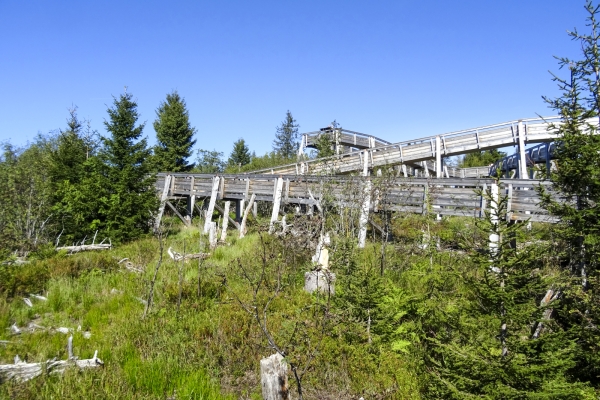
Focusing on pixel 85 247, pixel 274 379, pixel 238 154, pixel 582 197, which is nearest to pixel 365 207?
pixel 582 197

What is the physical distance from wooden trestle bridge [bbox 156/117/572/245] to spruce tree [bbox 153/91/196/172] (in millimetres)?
9552

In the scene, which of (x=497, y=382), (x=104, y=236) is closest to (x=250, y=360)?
(x=497, y=382)

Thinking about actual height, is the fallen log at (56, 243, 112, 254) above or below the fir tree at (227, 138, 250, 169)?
below

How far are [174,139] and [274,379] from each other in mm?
28734

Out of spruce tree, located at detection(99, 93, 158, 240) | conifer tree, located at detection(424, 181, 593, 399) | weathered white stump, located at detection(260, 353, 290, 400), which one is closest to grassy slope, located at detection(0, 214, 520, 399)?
weathered white stump, located at detection(260, 353, 290, 400)

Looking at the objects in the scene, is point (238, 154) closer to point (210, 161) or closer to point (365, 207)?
point (210, 161)

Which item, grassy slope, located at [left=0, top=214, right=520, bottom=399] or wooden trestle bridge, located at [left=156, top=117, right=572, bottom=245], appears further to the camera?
wooden trestle bridge, located at [left=156, top=117, right=572, bottom=245]

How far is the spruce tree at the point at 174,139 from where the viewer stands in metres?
28.8

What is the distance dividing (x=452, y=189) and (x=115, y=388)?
28.9 feet

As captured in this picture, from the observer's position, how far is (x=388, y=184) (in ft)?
30.5

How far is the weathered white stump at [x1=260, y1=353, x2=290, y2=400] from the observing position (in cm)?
308

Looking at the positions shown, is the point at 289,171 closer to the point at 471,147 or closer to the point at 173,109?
the point at 471,147

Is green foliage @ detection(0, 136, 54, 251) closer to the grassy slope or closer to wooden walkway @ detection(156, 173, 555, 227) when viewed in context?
the grassy slope

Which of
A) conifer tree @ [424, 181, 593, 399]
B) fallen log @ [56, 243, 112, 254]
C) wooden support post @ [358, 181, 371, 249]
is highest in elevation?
wooden support post @ [358, 181, 371, 249]
